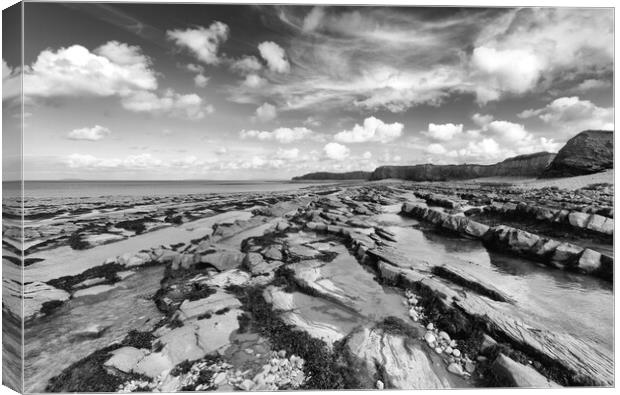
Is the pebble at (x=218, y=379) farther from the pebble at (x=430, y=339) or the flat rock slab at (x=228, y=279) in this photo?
the pebble at (x=430, y=339)

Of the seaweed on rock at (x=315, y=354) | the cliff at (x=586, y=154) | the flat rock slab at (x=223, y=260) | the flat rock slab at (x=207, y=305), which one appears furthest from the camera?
the flat rock slab at (x=223, y=260)

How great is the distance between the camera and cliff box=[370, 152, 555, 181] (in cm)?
679

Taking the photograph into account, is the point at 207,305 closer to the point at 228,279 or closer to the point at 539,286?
the point at 228,279

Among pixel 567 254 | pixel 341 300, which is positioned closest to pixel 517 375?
pixel 341 300

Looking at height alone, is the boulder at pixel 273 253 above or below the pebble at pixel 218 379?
above

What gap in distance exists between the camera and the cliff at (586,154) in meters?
4.59

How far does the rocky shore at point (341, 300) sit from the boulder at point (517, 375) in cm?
2

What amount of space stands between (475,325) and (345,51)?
214 inches

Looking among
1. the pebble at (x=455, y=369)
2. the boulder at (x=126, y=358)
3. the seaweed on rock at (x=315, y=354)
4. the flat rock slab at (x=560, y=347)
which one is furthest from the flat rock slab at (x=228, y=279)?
the flat rock slab at (x=560, y=347)

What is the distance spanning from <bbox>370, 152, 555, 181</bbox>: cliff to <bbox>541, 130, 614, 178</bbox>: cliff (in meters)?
0.32

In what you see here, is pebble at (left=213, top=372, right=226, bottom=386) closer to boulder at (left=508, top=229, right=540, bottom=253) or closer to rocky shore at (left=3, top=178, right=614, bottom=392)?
rocky shore at (left=3, top=178, right=614, bottom=392)

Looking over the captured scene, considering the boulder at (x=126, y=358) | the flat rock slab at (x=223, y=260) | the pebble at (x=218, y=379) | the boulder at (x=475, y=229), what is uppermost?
the boulder at (x=475, y=229)

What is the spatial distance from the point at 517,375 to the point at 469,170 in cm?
661

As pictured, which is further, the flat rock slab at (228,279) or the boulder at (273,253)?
the boulder at (273,253)
